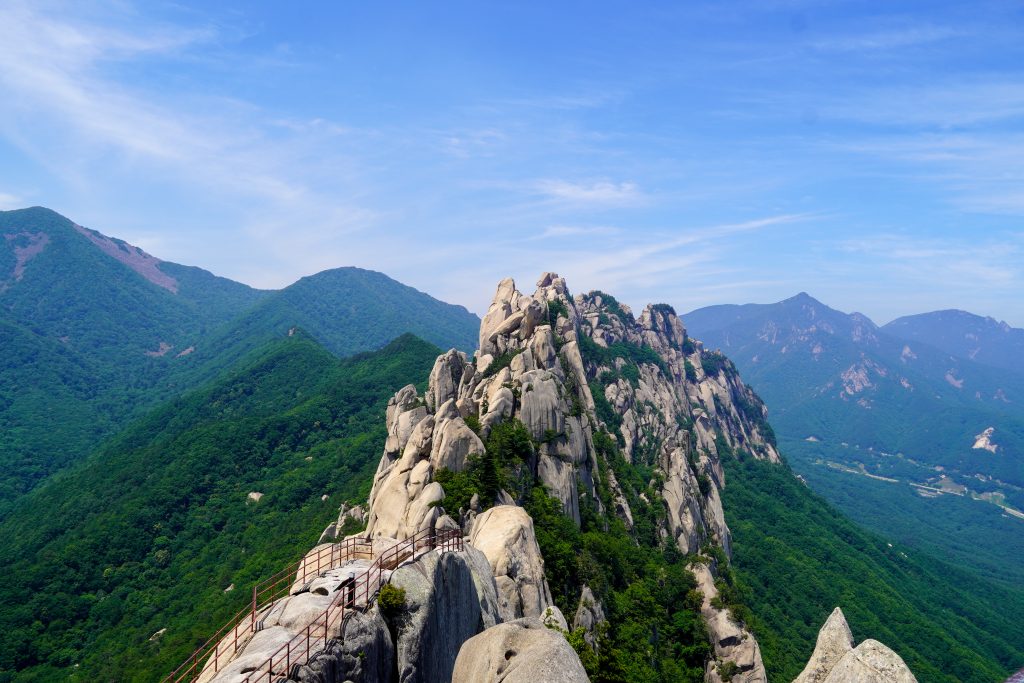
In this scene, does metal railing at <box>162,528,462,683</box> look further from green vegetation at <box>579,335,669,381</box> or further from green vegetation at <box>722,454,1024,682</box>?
green vegetation at <box>579,335,669,381</box>

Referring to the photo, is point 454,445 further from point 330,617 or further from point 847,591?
point 847,591

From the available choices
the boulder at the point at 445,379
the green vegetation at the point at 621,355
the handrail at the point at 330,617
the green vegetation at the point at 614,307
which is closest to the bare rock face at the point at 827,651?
the handrail at the point at 330,617

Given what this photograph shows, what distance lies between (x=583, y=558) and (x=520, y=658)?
2740 centimetres

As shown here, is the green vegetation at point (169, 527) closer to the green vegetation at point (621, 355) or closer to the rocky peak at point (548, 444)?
the rocky peak at point (548, 444)

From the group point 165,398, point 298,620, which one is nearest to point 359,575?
point 298,620

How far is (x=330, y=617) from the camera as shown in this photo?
20047 mm

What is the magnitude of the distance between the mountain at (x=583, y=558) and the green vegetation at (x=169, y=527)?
7.81 m

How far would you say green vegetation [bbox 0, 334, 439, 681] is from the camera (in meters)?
58.6

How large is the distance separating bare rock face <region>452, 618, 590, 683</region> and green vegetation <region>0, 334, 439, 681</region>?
42.8m

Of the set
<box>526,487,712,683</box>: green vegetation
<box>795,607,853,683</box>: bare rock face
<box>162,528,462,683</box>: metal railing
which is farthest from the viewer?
<box>526,487,712,683</box>: green vegetation

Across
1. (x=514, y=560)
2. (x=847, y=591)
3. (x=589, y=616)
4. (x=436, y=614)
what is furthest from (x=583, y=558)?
(x=847, y=591)

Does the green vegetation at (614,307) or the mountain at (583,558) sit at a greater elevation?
the green vegetation at (614,307)

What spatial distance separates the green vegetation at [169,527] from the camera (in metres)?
58.6

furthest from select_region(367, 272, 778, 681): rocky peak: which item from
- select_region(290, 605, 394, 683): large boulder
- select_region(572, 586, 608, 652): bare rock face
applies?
select_region(290, 605, 394, 683): large boulder
